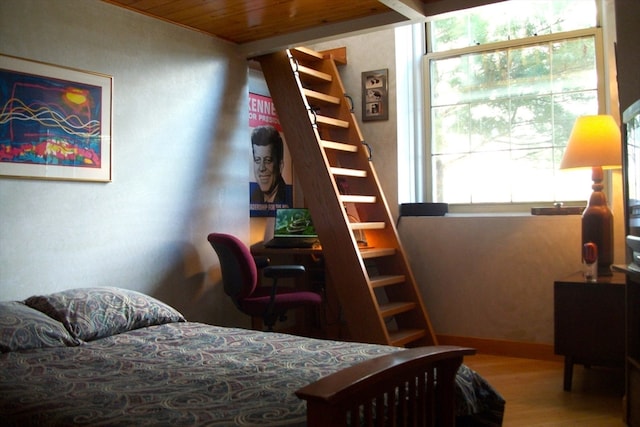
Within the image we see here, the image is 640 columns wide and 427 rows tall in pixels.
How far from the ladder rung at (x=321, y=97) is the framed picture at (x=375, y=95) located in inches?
12.0

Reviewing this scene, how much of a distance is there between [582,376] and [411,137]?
2221 millimetres

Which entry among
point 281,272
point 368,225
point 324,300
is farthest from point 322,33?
point 324,300

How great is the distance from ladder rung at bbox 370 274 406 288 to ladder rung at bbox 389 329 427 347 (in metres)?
0.34

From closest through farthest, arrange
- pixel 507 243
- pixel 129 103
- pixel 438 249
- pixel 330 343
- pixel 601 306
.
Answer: pixel 330 343, pixel 601 306, pixel 129 103, pixel 507 243, pixel 438 249

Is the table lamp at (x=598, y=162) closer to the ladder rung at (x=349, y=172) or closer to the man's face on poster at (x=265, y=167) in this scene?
the ladder rung at (x=349, y=172)

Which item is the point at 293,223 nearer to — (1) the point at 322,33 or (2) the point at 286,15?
(1) the point at 322,33

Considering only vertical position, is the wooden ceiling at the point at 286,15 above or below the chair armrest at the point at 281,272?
above

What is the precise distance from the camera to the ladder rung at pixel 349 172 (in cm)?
404

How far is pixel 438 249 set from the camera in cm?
448

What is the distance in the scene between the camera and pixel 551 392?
10.8ft

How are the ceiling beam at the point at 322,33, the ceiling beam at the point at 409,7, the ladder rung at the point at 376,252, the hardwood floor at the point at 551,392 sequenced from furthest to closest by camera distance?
the ladder rung at the point at 376,252 < the ceiling beam at the point at 322,33 < the ceiling beam at the point at 409,7 < the hardwood floor at the point at 551,392

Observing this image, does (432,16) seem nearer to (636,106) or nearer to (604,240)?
(636,106)

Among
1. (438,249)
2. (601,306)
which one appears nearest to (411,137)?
(438,249)

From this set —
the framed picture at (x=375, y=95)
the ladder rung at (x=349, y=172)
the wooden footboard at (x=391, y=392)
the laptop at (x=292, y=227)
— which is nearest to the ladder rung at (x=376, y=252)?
the laptop at (x=292, y=227)
